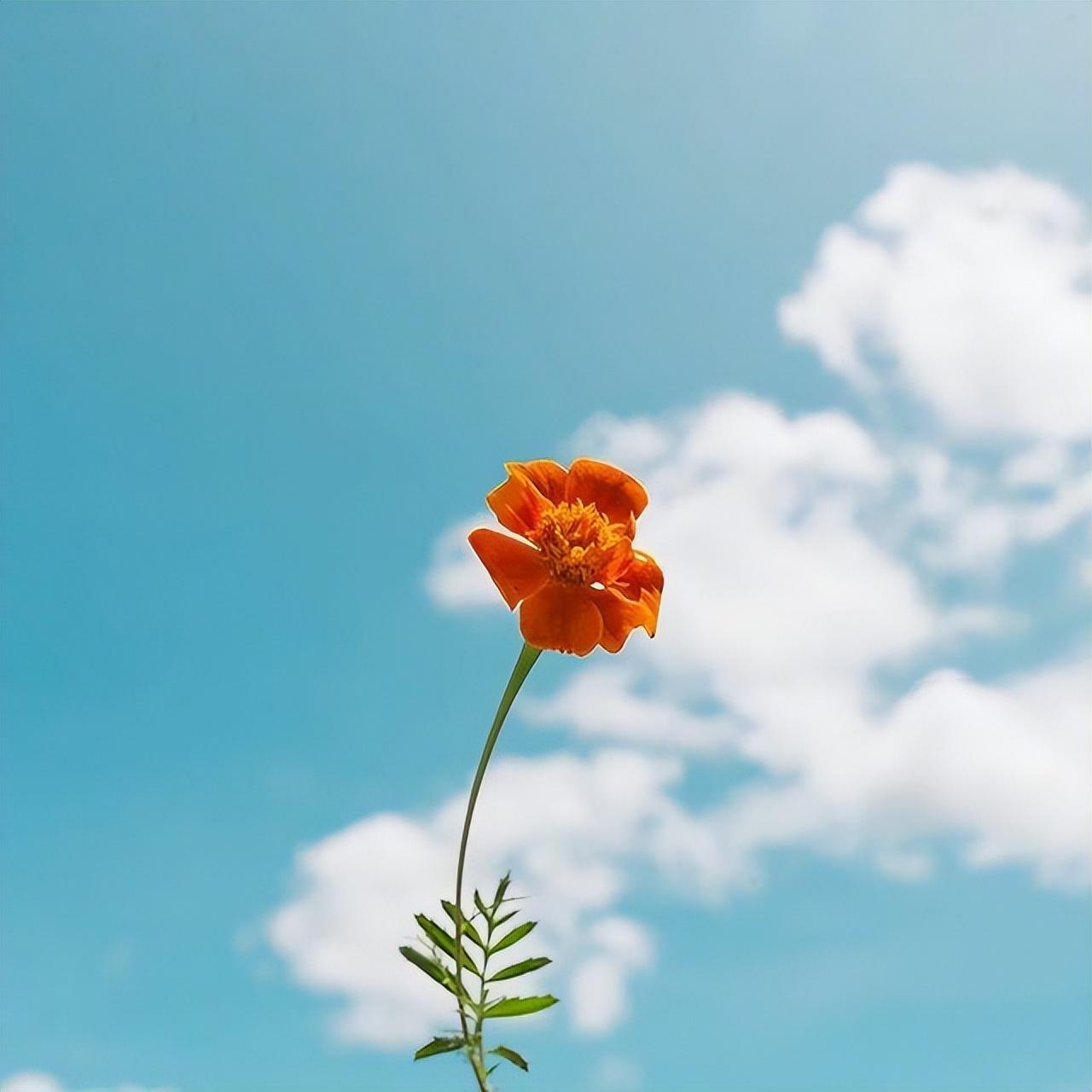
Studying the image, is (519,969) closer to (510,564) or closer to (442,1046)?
(442,1046)

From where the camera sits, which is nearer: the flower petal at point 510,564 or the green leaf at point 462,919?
the green leaf at point 462,919

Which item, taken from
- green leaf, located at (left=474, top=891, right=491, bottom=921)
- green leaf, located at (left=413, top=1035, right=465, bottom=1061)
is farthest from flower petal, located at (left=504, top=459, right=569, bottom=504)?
green leaf, located at (left=413, top=1035, right=465, bottom=1061)

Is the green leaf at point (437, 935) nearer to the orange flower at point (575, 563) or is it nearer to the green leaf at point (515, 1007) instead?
the green leaf at point (515, 1007)

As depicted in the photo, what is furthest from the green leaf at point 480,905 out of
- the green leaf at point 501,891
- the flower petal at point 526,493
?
the flower petal at point 526,493

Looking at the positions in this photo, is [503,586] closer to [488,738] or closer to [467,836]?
[488,738]

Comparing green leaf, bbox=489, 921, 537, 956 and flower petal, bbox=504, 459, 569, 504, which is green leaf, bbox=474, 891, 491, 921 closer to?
green leaf, bbox=489, 921, 537, 956

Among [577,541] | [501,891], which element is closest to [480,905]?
[501,891]
